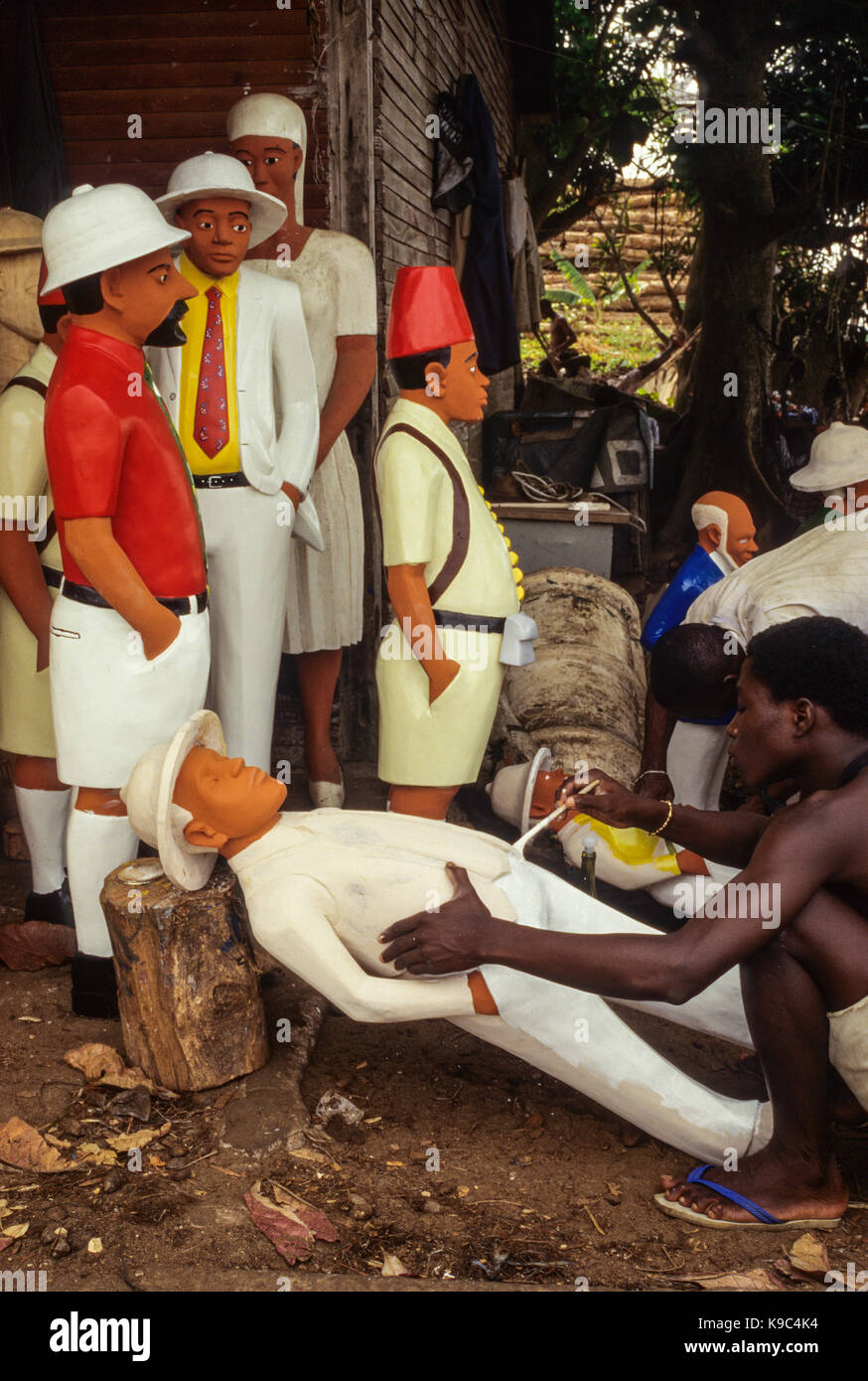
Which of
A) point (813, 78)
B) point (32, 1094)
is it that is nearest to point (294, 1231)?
point (32, 1094)

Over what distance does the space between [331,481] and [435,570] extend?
1151 millimetres

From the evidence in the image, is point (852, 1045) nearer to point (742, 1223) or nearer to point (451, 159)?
point (742, 1223)

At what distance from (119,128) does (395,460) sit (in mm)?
2409

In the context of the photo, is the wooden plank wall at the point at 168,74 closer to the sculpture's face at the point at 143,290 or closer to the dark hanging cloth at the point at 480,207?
the dark hanging cloth at the point at 480,207

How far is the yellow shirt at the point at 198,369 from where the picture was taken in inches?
132

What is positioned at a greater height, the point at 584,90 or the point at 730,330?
the point at 584,90

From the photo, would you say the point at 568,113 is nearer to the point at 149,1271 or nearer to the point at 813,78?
the point at 813,78

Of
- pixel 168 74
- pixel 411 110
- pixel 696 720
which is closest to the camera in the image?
pixel 696 720

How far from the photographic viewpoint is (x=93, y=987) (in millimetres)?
3166

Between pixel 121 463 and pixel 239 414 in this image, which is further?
pixel 239 414

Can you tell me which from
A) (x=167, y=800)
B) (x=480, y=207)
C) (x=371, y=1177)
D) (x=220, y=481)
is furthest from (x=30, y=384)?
(x=480, y=207)

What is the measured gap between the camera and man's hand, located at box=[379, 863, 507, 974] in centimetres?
230

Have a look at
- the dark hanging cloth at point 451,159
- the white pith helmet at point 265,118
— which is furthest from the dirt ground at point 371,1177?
the dark hanging cloth at point 451,159

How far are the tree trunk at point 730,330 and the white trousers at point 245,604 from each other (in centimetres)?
674
